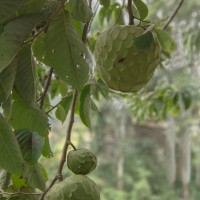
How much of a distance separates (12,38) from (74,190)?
0.93 ft

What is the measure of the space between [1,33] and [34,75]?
0.35 feet

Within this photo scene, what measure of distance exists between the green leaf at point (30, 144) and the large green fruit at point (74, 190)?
6 centimetres

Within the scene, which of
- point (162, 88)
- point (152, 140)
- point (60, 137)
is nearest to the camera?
point (162, 88)

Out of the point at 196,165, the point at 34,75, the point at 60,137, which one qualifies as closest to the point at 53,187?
the point at 34,75

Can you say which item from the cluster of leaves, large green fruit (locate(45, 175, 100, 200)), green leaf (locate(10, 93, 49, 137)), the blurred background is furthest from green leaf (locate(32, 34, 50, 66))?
the blurred background

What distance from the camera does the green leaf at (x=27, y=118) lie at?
0.65 metres

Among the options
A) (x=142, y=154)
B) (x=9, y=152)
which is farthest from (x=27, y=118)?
(x=142, y=154)

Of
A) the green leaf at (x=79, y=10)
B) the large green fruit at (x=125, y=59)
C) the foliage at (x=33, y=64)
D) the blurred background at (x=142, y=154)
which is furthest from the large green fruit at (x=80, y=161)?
the blurred background at (x=142, y=154)

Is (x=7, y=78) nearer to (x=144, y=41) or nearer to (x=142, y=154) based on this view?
(x=144, y=41)

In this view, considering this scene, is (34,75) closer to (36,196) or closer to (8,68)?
(8,68)

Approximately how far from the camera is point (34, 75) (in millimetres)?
630

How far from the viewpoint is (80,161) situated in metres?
0.75

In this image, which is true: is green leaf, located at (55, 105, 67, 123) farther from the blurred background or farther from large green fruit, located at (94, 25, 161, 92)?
the blurred background

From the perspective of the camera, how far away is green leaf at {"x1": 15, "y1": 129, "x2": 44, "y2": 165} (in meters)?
0.72
